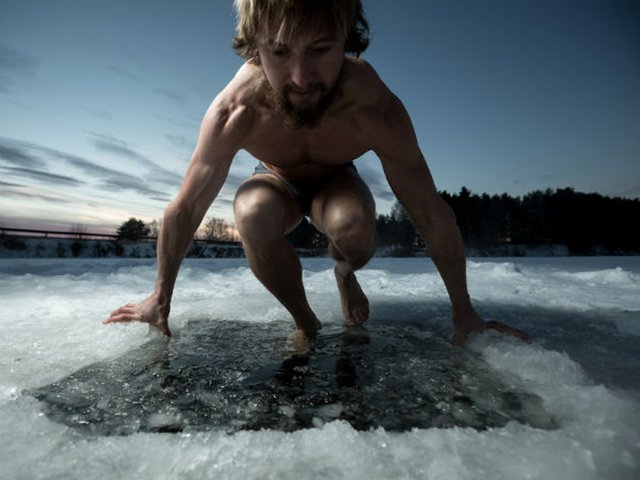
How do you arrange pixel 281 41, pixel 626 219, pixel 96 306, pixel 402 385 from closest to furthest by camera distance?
1. pixel 402 385
2. pixel 281 41
3. pixel 96 306
4. pixel 626 219

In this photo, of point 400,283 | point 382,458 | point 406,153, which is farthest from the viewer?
point 400,283

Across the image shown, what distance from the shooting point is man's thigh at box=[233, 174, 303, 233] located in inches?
73.9

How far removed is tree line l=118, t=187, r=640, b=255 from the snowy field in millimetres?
33280

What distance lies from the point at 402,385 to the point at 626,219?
49.9 meters

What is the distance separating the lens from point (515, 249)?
39.9 m

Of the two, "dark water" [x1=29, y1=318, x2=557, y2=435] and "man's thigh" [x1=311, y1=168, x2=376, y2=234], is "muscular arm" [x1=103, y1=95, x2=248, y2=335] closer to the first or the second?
"dark water" [x1=29, y1=318, x2=557, y2=435]

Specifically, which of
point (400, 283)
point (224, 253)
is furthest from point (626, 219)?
point (400, 283)

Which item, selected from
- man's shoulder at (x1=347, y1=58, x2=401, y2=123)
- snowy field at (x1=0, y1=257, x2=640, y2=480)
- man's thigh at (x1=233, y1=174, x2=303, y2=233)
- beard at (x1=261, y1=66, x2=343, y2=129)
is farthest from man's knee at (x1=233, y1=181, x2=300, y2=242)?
man's shoulder at (x1=347, y1=58, x2=401, y2=123)

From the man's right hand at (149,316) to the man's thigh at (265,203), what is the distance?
56 centimetres

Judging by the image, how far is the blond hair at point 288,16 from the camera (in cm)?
148

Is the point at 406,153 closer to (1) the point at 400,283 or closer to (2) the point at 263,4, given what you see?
(2) the point at 263,4

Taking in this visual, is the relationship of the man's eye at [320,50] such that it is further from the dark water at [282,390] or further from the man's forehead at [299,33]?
the dark water at [282,390]

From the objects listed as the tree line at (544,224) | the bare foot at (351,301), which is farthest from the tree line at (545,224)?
the bare foot at (351,301)

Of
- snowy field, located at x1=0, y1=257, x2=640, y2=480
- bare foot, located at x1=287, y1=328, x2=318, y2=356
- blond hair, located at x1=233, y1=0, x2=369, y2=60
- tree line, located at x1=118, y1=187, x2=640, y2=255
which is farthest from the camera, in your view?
tree line, located at x1=118, y1=187, x2=640, y2=255
